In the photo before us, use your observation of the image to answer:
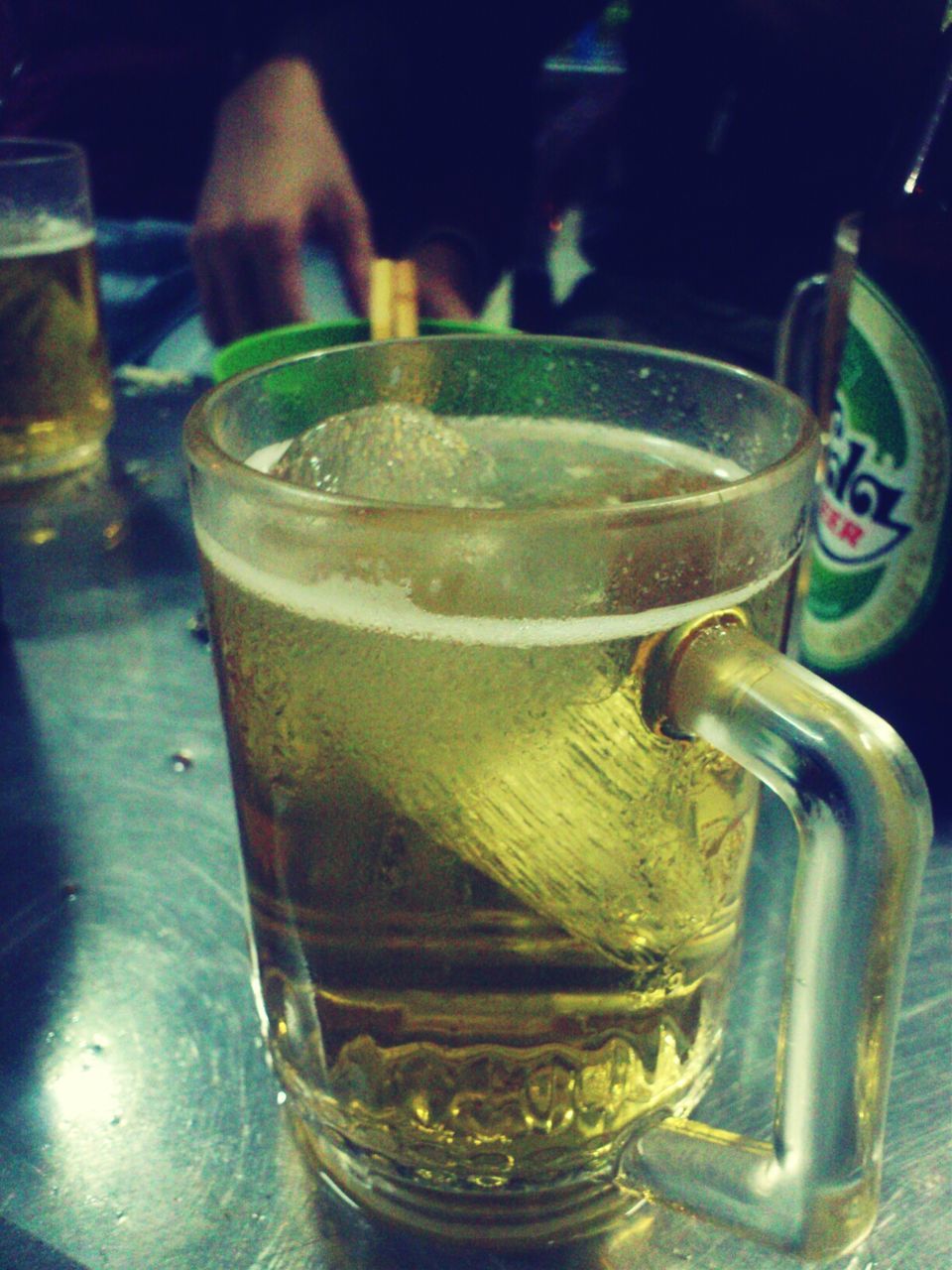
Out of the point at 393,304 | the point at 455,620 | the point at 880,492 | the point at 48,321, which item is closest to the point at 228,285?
the point at 48,321

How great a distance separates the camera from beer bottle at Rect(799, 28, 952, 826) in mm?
538

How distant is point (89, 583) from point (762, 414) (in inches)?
23.4

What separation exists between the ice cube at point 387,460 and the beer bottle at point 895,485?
0.27 m

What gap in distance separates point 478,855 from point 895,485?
35cm

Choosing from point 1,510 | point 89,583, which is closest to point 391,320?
point 89,583

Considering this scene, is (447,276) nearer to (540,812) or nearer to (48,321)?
(48,321)

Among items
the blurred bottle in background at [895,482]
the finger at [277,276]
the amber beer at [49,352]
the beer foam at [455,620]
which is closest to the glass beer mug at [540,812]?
the beer foam at [455,620]

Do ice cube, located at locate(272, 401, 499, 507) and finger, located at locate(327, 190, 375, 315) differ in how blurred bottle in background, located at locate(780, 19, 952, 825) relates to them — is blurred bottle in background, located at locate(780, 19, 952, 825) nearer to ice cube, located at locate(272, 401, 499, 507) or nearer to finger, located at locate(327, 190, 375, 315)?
ice cube, located at locate(272, 401, 499, 507)

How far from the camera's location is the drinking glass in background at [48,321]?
35.6 inches

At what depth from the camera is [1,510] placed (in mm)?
934

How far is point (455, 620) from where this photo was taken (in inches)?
11.4

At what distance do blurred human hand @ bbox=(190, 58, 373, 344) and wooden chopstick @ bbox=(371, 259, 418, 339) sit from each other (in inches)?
17.0

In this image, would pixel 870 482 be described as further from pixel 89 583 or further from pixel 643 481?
pixel 89 583

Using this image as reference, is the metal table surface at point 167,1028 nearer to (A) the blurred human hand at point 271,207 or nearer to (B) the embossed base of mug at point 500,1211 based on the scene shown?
(B) the embossed base of mug at point 500,1211
